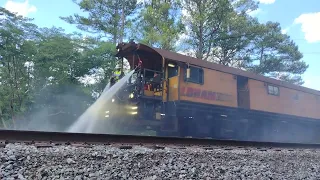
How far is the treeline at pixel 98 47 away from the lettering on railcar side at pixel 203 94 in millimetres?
8782

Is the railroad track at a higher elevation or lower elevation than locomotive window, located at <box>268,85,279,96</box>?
lower

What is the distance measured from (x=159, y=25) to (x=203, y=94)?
11175mm

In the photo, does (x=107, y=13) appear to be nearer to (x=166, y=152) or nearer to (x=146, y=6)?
(x=146, y=6)

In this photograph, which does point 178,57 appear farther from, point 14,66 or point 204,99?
point 14,66

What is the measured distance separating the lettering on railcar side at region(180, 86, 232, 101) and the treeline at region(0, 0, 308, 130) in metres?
8.78

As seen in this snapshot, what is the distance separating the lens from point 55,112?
1659 centimetres

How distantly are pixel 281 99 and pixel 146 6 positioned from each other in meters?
13.2

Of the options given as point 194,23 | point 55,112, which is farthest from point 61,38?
point 194,23

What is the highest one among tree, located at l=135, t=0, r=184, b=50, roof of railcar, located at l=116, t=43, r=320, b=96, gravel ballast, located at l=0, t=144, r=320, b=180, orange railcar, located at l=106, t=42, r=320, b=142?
tree, located at l=135, t=0, r=184, b=50

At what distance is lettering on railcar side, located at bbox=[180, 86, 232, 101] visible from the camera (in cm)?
990

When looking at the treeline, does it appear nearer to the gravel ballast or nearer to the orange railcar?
the orange railcar

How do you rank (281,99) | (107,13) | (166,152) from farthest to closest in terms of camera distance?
(107,13)
(281,99)
(166,152)

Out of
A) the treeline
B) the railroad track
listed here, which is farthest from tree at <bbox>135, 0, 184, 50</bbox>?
the railroad track

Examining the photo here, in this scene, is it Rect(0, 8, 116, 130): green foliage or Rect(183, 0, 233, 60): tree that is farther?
Rect(183, 0, 233, 60): tree
